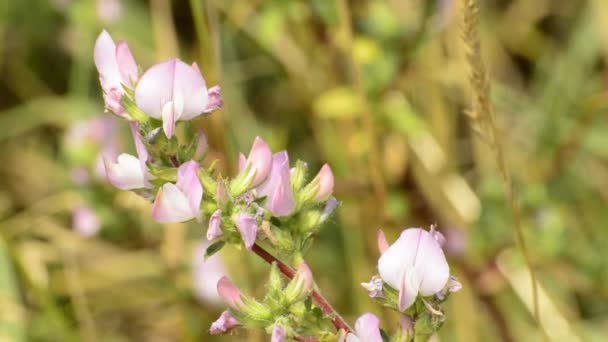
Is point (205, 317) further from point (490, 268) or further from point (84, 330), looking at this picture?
point (490, 268)

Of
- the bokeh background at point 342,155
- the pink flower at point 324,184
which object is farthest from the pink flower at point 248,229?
the bokeh background at point 342,155

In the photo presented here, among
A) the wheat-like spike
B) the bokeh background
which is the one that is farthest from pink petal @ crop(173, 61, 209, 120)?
the bokeh background

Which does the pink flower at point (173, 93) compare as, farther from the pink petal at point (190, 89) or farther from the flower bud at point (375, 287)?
the flower bud at point (375, 287)

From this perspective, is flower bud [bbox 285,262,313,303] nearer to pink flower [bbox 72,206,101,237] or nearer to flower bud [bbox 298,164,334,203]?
flower bud [bbox 298,164,334,203]

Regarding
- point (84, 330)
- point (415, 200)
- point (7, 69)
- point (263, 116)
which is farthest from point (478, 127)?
point (7, 69)

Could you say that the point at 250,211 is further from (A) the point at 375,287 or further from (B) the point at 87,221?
(B) the point at 87,221

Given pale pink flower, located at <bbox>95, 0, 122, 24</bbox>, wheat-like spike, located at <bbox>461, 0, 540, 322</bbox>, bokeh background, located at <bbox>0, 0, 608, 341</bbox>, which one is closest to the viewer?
A: wheat-like spike, located at <bbox>461, 0, 540, 322</bbox>
